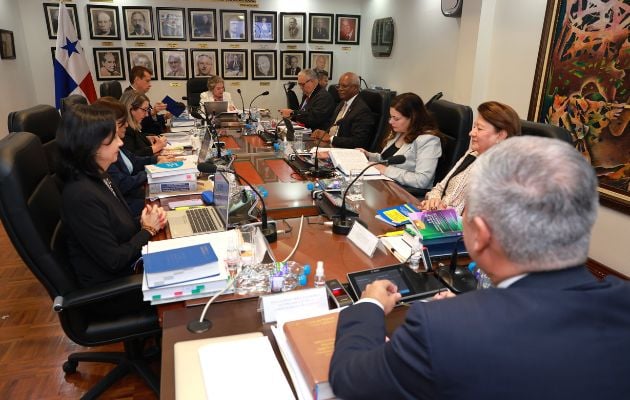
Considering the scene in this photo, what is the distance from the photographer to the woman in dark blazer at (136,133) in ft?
10.1

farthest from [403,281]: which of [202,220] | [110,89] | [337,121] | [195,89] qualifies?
[195,89]

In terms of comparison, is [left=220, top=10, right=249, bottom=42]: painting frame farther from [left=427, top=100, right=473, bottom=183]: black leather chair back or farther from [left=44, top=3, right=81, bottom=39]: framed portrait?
[left=427, top=100, right=473, bottom=183]: black leather chair back

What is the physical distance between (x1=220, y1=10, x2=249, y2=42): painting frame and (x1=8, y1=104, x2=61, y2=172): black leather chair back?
4.47m

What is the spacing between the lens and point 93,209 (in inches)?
59.9

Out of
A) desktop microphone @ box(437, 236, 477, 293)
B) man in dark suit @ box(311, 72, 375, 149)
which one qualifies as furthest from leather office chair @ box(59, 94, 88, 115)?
man in dark suit @ box(311, 72, 375, 149)

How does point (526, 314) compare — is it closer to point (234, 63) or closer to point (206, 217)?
point (206, 217)

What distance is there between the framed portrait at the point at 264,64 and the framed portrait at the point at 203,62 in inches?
22.6

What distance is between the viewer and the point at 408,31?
5.50m

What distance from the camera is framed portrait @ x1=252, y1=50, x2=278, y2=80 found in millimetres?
6496

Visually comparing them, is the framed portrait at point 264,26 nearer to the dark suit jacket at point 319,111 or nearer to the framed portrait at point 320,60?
the framed portrait at point 320,60

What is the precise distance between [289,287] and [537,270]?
78 cm

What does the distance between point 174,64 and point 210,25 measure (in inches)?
30.7

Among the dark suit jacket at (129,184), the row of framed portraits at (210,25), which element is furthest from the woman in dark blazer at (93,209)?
the row of framed portraits at (210,25)

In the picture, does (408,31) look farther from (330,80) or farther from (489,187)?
(489,187)
